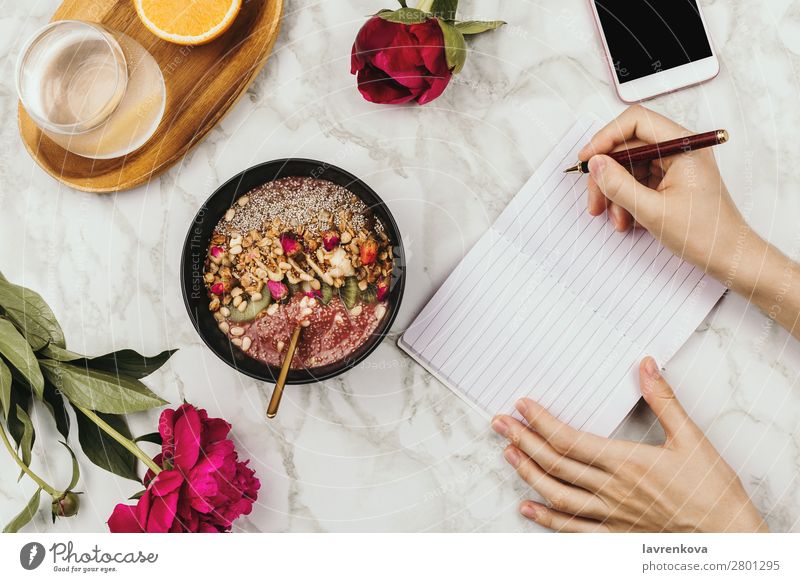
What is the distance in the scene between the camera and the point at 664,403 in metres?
0.59

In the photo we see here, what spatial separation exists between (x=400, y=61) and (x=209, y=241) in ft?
0.81

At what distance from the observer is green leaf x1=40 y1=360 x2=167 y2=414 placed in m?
0.56

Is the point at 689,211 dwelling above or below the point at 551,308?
above

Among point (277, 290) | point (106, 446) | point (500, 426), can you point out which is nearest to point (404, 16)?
point (277, 290)

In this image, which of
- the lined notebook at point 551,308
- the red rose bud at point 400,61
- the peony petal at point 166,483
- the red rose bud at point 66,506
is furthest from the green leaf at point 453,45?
the red rose bud at point 66,506

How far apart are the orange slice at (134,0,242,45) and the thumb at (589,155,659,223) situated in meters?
0.37

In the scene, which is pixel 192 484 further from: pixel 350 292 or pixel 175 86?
pixel 175 86

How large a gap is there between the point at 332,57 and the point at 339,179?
143 millimetres

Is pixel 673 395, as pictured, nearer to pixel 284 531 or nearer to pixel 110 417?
pixel 284 531

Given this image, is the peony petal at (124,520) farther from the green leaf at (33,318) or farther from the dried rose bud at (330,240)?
the dried rose bud at (330,240)

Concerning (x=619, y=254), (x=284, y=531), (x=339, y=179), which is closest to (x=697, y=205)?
(x=619, y=254)

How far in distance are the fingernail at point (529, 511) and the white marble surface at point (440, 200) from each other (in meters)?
0.01

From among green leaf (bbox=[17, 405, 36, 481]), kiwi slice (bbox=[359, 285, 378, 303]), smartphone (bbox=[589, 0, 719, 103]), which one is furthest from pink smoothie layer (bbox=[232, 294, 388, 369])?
smartphone (bbox=[589, 0, 719, 103])

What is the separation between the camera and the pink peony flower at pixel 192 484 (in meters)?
0.53
